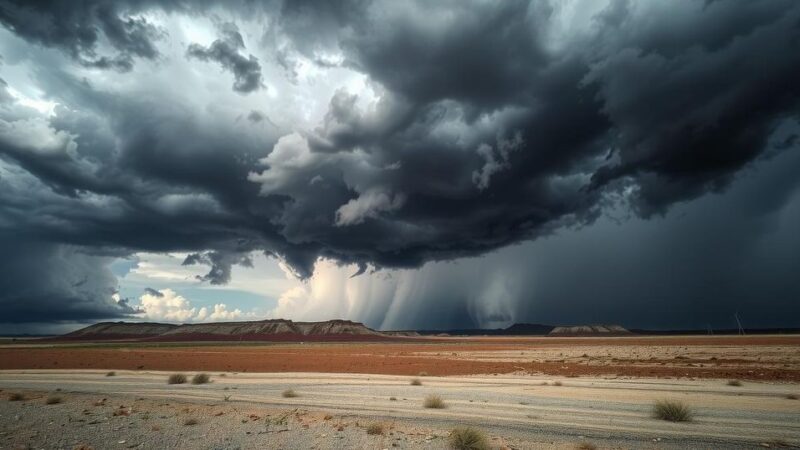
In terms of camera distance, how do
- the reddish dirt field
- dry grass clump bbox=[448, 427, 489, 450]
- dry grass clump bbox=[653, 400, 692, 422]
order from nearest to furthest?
dry grass clump bbox=[448, 427, 489, 450]
dry grass clump bbox=[653, 400, 692, 422]
the reddish dirt field

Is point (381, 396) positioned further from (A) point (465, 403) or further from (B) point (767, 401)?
(B) point (767, 401)

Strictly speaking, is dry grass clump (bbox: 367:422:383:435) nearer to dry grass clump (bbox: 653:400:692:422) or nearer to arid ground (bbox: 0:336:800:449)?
arid ground (bbox: 0:336:800:449)

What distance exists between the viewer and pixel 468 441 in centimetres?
1161

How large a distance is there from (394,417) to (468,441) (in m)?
5.64

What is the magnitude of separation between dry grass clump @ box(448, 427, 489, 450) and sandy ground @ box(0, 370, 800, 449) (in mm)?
443

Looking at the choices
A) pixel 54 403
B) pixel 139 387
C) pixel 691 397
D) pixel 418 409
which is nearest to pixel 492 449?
pixel 418 409

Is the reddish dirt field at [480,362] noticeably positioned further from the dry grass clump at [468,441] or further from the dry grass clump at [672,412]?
the dry grass clump at [468,441]

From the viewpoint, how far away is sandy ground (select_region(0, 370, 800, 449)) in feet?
40.5

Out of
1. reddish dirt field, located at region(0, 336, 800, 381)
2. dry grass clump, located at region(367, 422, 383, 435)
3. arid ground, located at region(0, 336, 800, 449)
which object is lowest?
reddish dirt field, located at region(0, 336, 800, 381)

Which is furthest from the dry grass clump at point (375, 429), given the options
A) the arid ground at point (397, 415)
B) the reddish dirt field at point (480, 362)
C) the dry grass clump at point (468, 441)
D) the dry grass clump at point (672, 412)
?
the reddish dirt field at point (480, 362)

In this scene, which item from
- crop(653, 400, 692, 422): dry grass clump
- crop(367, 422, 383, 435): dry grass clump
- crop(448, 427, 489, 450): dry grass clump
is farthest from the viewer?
crop(653, 400, 692, 422): dry grass clump

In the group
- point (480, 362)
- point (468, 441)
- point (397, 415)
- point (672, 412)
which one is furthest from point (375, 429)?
point (480, 362)

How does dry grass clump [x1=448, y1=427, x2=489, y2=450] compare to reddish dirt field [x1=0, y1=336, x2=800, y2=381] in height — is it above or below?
above

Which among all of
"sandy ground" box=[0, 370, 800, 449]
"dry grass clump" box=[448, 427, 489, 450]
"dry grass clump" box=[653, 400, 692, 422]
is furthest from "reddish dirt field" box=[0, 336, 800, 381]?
"dry grass clump" box=[448, 427, 489, 450]
